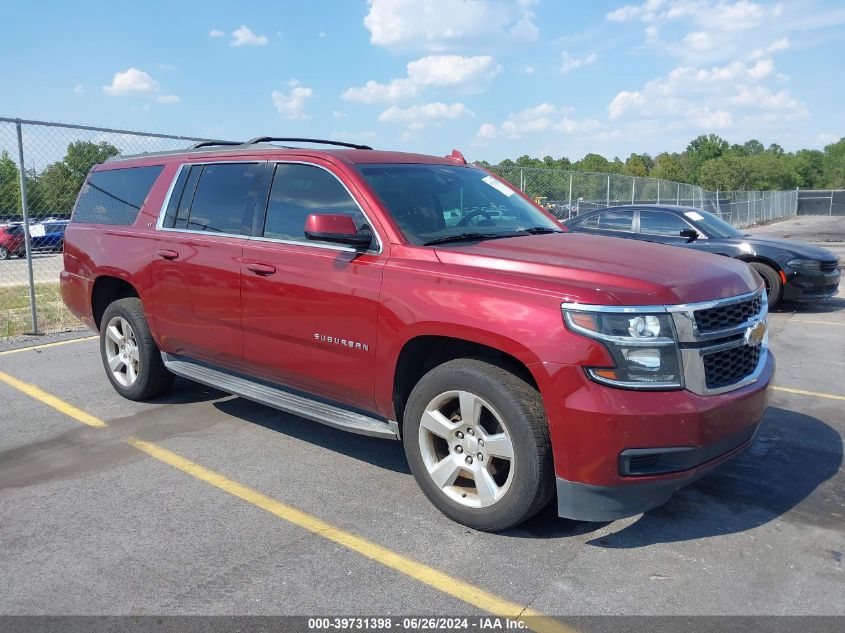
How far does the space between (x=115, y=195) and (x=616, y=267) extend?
4319 mm

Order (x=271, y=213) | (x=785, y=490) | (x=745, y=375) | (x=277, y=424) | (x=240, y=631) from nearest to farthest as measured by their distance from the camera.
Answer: (x=240, y=631) → (x=745, y=375) → (x=785, y=490) → (x=271, y=213) → (x=277, y=424)

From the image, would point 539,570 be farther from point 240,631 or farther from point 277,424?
point 277,424

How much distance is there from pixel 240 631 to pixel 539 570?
1.33m

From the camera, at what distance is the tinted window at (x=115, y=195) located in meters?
5.56

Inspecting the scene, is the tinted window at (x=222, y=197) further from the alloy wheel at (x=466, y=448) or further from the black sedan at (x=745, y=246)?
the black sedan at (x=745, y=246)

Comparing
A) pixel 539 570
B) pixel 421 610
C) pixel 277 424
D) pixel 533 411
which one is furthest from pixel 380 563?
pixel 277 424

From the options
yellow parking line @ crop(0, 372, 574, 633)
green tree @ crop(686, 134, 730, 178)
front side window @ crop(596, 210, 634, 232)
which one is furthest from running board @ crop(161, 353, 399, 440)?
green tree @ crop(686, 134, 730, 178)

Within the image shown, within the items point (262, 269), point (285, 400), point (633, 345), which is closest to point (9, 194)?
point (262, 269)

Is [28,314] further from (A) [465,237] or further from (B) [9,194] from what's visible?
(A) [465,237]

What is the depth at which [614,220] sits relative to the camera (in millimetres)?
11195

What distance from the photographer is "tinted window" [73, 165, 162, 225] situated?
556 centimetres

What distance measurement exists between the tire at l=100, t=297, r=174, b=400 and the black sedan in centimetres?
750

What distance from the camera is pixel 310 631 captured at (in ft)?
9.02

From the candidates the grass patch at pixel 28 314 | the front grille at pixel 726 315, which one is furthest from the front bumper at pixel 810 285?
the grass patch at pixel 28 314
